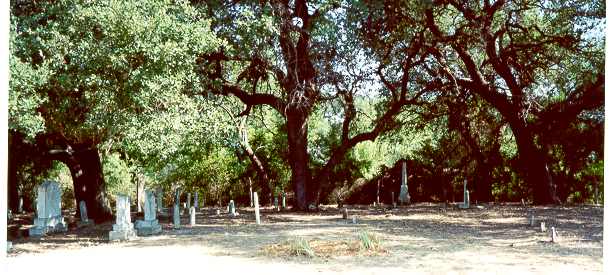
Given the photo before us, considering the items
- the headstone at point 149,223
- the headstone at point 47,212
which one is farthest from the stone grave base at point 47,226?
the headstone at point 149,223

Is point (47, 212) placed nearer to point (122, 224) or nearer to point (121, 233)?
point (122, 224)

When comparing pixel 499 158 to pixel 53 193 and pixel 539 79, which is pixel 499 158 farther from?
pixel 53 193

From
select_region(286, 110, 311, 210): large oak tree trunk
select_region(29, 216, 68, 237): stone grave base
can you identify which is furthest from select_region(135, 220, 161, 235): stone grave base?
select_region(286, 110, 311, 210): large oak tree trunk

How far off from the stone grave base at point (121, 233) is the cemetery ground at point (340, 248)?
1.32ft

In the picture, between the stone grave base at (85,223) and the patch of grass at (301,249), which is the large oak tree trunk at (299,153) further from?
the patch of grass at (301,249)

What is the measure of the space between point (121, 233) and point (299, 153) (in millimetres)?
9995

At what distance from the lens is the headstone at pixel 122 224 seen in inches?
543

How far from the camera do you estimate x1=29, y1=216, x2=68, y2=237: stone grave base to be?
16.7 m

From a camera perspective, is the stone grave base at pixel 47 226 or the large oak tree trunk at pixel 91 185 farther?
the large oak tree trunk at pixel 91 185

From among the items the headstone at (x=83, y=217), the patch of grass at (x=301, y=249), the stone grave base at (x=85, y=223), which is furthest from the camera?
the headstone at (x=83, y=217)

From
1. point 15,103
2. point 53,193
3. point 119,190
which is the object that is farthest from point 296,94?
point 119,190

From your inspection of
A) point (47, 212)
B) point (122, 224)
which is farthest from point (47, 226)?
point (122, 224)

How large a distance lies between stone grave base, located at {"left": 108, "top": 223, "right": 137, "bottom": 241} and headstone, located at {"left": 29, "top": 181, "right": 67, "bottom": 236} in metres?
4.14

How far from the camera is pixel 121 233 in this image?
545 inches
